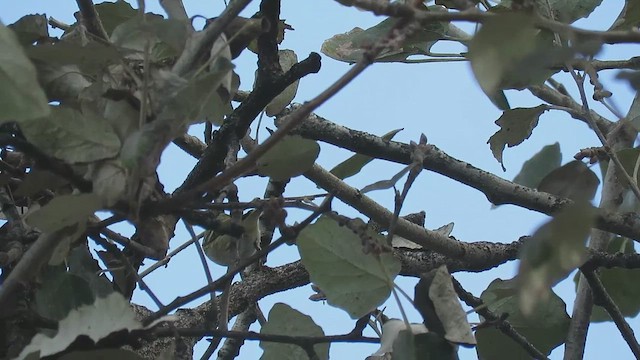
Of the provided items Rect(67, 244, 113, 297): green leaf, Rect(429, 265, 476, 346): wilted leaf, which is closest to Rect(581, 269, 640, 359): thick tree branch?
Rect(429, 265, 476, 346): wilted leaf

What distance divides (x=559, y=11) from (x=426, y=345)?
0.41 m

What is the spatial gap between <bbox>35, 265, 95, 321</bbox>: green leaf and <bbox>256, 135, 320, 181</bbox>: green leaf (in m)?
0.13

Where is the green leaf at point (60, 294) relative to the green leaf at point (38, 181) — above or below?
below

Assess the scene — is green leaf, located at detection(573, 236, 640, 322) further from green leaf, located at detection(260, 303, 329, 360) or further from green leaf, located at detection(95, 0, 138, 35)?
green leaf, located at detection(95, 0, 138, 35)

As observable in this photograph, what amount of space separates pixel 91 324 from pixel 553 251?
238 millimetres

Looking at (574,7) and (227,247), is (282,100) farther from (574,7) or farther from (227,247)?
(574,7)

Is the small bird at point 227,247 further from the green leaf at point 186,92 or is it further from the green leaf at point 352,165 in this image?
the green leaf at point 186,92

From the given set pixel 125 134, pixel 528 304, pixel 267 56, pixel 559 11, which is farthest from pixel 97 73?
pixel 559 11

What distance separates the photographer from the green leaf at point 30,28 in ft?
1.71

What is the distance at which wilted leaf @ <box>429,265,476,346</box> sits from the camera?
46 centimetres

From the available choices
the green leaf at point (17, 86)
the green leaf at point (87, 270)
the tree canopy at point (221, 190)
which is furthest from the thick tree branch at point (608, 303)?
the green leaf at point (17, 86)

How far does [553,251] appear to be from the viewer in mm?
337

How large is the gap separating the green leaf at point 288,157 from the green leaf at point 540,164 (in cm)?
58

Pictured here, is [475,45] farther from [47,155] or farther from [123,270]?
[123,270]
